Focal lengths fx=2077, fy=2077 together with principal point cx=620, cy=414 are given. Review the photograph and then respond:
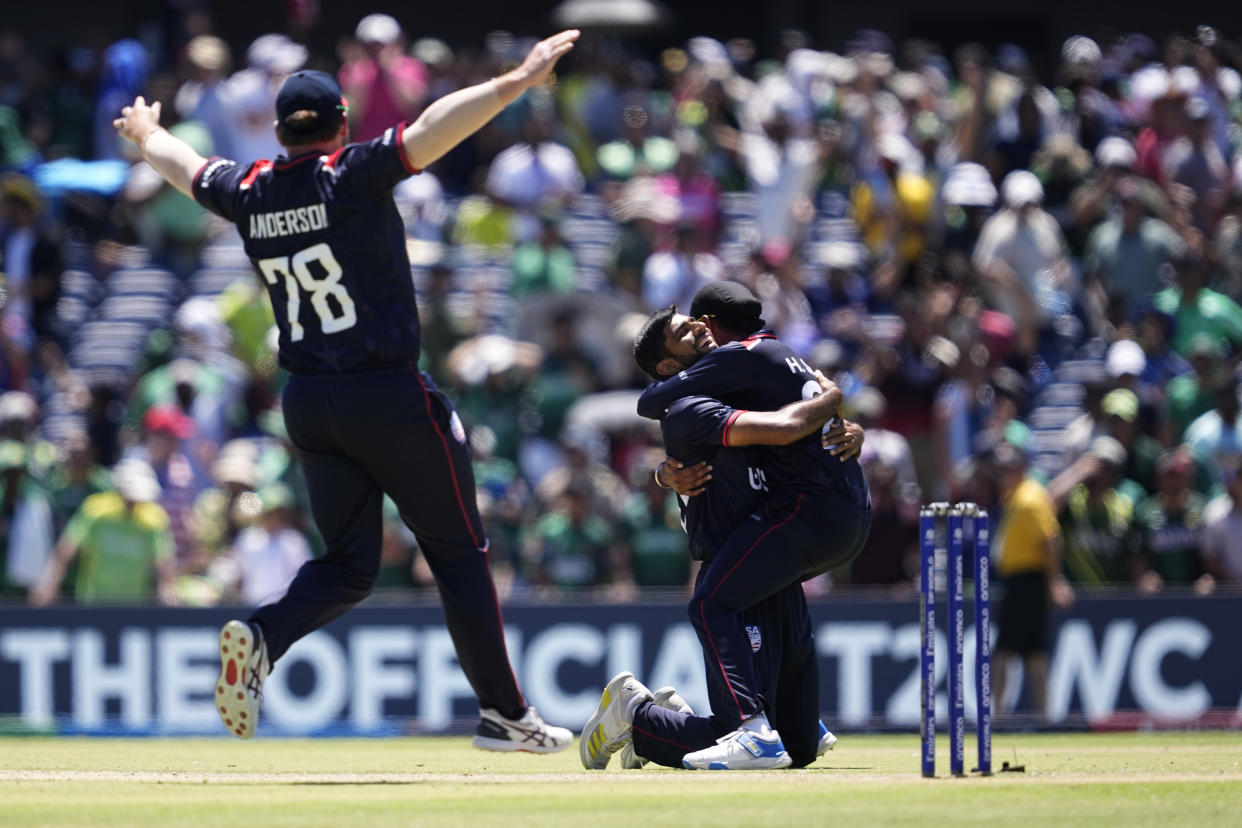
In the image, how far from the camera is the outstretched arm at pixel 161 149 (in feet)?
25.3

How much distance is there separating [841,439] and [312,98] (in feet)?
7.34

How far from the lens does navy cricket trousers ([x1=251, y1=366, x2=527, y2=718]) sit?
729cm

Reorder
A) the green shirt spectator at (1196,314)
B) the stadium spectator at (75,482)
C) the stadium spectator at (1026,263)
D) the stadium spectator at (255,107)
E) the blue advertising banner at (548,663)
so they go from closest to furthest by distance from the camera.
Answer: the blue advertising banner at (548,663) < the stadium spectator at (75,482) < the green shirt spectator at (1196,314) < the stadium spectator at (1026,263) < the stadium spectator at (255,107)

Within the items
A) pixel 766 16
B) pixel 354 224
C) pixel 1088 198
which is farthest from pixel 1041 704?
pixel 766 16

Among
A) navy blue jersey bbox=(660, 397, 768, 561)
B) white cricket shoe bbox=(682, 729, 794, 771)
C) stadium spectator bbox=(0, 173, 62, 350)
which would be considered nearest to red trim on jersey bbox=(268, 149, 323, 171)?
navy blue jersey bbox=(660, 397, 768, 561)

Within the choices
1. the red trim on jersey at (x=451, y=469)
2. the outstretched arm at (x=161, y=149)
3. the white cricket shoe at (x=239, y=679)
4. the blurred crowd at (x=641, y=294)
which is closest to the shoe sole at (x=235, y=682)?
the white cricket shoe at (x=239, y=679)

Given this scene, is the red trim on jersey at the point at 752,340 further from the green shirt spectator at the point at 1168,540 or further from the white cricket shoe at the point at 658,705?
the green shirt spectator at the point at 1168,540

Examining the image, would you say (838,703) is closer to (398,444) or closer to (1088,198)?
(1088,198)

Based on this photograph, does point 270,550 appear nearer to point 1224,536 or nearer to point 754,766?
point 1224,536

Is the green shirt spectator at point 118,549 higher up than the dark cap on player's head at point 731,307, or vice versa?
the dark cap on player's head at point 731,307

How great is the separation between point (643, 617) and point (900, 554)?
72.2 inches

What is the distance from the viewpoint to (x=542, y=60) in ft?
23.2

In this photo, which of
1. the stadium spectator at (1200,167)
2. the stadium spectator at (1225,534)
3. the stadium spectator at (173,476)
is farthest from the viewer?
the stadium spectator at (1200,167)

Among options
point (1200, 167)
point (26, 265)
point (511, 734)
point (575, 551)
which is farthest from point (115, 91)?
point (511, 734)
